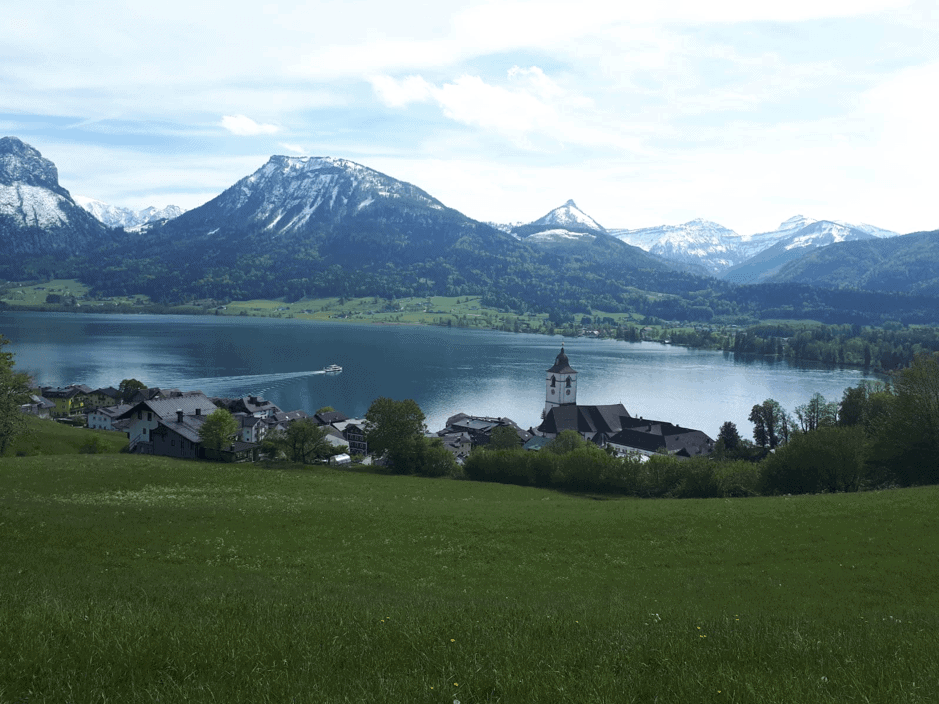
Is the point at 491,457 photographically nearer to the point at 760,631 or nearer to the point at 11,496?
the point at 11,496

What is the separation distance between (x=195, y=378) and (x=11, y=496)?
395 ft

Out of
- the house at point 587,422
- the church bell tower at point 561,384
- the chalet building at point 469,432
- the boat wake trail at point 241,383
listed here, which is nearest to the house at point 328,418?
the chalet building at point 469,432

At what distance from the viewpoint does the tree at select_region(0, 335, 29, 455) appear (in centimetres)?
4738

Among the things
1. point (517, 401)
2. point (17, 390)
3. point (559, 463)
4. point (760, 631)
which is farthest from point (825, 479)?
point (517, 401)

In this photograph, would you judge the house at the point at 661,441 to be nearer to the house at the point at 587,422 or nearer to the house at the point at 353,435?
the house at the point at 587,422

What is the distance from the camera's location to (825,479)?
4191 centimetres

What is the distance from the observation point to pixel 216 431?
183 ft

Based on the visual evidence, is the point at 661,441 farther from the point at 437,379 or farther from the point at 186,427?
the point at 437,379

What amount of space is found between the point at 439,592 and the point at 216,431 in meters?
44.2

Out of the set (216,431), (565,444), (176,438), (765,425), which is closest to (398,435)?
(216,431)

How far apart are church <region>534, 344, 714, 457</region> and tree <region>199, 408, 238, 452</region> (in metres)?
41.9

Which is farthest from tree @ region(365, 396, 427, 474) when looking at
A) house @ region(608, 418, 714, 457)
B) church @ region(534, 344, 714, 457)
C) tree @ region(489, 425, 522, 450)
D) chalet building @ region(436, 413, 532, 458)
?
house @ region(608, 418, 714, 457)

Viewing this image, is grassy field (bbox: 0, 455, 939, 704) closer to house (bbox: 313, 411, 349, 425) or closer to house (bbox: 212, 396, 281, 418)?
house (bbox: 313, 411, 349, 425)

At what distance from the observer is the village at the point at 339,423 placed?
6181 cm
